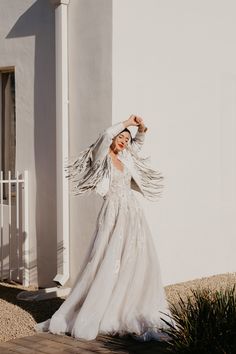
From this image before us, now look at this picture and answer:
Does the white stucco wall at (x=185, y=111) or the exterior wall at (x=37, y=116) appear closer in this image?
the white stucco wall at (x=185, y=111)

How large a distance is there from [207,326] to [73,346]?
1.33 m

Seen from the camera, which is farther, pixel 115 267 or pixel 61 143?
pixel 61 143

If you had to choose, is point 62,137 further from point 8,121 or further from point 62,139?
point 8,121

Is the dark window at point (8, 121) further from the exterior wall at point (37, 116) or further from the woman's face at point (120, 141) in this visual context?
the woman's face at point (120, 141)

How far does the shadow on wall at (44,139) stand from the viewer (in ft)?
28.0

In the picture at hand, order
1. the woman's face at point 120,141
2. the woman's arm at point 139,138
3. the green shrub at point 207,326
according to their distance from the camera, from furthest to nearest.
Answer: the woman's arm at point 139,138, the woman's face at point 120,141, the green shrub at point 207,326

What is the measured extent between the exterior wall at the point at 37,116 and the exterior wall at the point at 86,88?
36 cm

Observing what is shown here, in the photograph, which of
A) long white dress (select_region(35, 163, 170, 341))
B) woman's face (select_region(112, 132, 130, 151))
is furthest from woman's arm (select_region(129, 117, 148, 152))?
long white dress (select_region(35, 163, 170, 341))

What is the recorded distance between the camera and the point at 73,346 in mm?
5922

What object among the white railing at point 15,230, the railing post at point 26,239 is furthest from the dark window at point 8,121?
the railing post at point 26,239

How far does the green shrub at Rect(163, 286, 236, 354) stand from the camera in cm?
502

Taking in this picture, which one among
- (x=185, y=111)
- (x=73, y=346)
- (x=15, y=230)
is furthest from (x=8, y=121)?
(x=73, y=346)

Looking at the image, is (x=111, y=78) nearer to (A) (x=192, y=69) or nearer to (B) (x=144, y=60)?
(B) (x=144, y=60)

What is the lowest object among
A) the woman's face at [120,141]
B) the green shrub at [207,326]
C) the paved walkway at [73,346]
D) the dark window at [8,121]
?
the paved walkway at [73,346]
